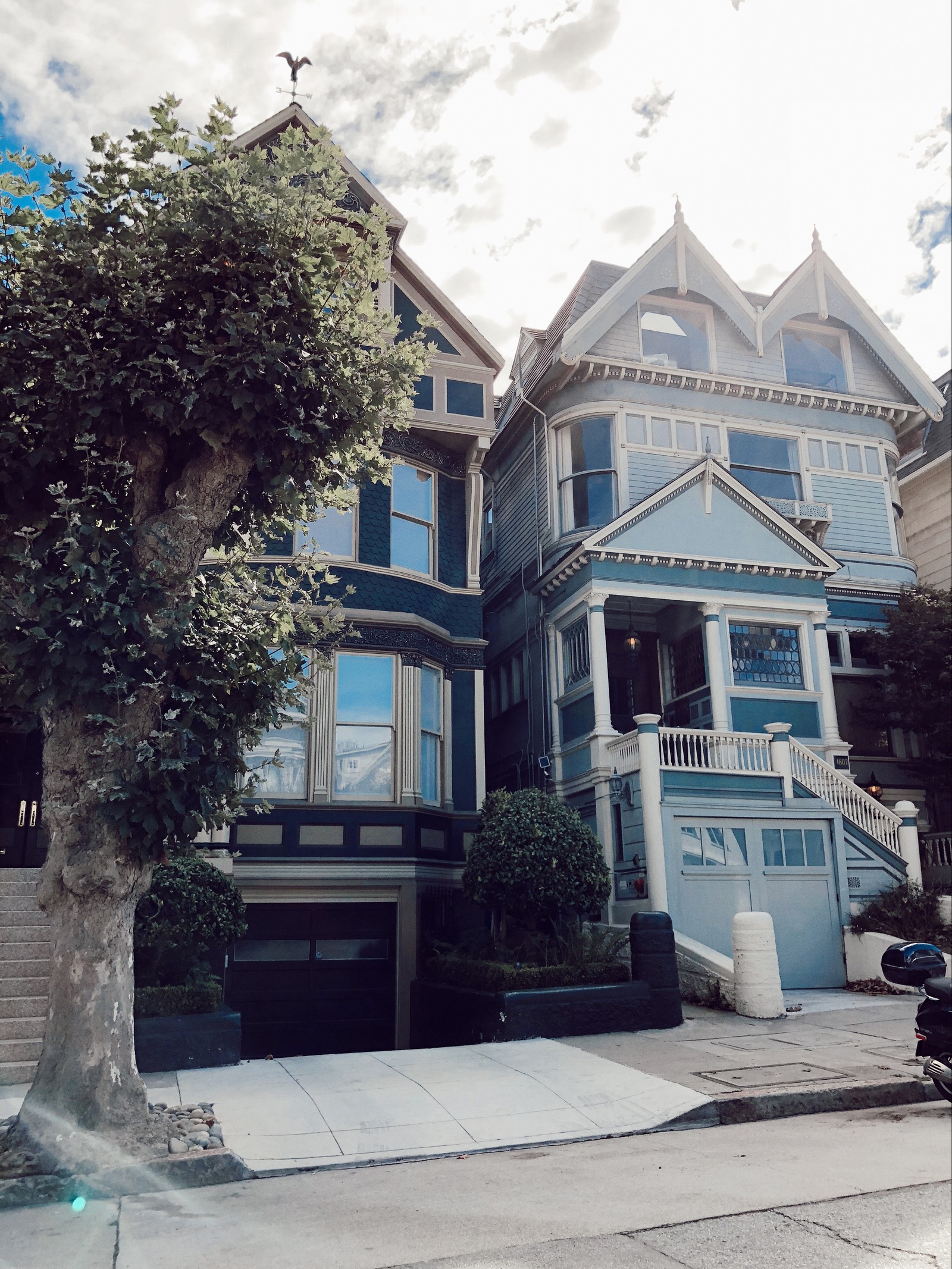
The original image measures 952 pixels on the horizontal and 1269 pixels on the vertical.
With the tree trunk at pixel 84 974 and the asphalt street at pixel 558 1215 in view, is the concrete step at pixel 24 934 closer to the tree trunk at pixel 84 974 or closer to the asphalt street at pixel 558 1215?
the tree trunk at pixel 84 974

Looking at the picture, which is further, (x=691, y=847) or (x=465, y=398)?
(x=465, y=398)

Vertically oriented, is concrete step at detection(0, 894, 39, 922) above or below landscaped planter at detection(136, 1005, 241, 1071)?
above

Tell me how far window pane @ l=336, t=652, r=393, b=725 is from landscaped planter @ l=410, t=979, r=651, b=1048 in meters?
4.75

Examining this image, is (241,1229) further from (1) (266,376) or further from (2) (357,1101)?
(1) (266,376)

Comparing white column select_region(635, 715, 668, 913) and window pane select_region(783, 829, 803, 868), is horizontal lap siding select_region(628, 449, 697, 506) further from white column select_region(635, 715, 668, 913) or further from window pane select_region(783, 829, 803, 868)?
window pane select_region(783, 829, 803, 868)

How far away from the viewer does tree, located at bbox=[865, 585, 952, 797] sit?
19.2m

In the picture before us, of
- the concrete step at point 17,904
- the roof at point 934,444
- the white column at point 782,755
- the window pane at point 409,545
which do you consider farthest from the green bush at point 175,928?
the roof at point 934,444

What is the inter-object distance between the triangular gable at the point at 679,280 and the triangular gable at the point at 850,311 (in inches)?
48.9

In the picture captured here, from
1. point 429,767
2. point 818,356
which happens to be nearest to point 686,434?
point 818,356

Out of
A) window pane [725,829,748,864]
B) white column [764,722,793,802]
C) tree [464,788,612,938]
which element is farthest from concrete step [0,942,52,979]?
white column [764,722,793,802]

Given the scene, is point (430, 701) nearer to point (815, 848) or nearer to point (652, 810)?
point (652, 810)

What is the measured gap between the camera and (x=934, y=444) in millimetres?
24438

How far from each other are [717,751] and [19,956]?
10.2 metres

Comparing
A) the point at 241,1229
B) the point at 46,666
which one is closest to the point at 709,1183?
the point at 241,1229
